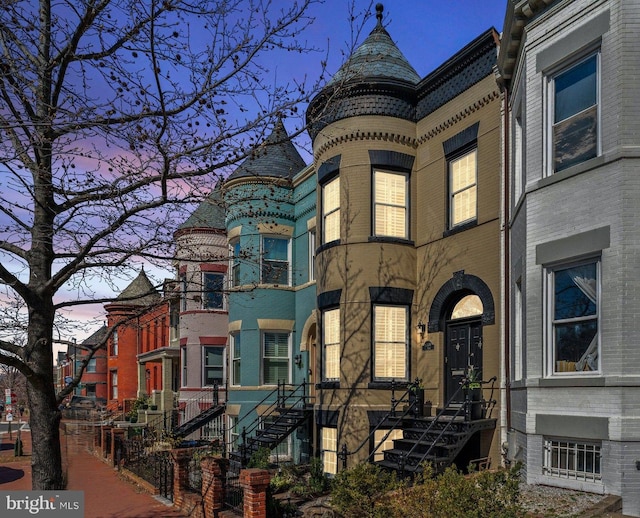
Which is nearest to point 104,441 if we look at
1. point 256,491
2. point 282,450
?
point 282,450

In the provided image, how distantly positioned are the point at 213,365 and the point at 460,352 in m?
13.2

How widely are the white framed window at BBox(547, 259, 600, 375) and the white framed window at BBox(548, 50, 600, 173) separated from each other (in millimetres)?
1775

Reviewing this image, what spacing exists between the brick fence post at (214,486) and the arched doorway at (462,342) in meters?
4.98

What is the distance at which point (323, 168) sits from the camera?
1609 centimetres

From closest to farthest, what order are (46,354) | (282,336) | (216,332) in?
1. (46,354)
2. (282,336)
3. (216,332)

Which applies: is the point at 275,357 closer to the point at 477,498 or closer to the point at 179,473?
the point at 179,473

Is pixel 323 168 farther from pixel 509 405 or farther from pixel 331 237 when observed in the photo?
pixel 509 405

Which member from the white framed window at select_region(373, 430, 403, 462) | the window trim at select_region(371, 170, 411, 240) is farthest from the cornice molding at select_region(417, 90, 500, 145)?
the white framed window at select_region(373, 430, 403, 462)

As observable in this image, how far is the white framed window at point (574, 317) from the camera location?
360 inches

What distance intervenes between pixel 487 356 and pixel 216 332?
14000mm

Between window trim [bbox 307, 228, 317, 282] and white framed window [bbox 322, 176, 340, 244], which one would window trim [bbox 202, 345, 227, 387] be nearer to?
window trim [bbox 307, 228, 317, 282]

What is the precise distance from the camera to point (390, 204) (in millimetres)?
15273

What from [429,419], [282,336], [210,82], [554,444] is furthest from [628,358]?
[282,336]

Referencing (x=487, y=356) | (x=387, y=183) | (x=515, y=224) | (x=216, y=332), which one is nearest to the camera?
(x=515, y=224)
